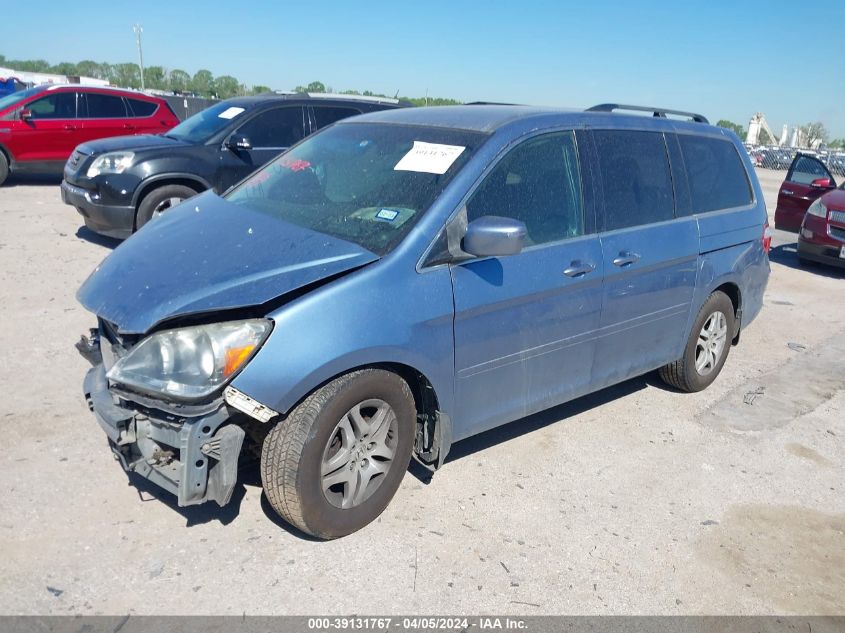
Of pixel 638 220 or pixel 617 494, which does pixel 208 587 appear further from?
pixel 638 220

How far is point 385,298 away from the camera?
10.2ft

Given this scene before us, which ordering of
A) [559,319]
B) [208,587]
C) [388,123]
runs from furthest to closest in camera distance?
1. [388,123]
2. [559,319]
3. [208,587]

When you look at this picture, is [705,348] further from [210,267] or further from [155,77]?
[155,77]

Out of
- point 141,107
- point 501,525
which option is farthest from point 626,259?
point 141,107

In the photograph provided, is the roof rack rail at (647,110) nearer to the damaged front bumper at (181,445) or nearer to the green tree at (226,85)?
the damaged front bumper at (181,445)

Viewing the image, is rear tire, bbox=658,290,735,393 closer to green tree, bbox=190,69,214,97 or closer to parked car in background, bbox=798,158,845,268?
parked car in background, bbox=798,158,845,268

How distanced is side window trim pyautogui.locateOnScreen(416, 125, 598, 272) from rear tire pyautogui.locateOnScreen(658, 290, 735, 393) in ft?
4.97

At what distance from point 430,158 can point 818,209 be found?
322 inches

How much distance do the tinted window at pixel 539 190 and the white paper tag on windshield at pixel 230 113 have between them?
221 inches

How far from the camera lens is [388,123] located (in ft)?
13.7

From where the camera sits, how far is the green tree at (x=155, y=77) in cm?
6369

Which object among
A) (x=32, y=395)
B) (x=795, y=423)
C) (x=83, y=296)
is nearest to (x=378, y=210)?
(x=83, y=296)

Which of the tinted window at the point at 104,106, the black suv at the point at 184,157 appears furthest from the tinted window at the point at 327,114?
the tinted window at the point at 104,106

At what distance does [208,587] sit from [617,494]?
2166 mm
